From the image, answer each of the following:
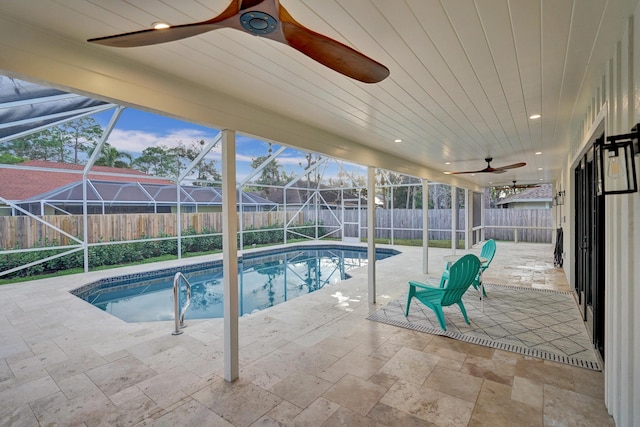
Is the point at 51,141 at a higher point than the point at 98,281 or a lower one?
higher

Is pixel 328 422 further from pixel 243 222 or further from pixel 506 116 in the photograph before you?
pixel 243 222

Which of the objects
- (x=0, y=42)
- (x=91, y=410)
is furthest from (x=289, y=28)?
(x=91, y=410)

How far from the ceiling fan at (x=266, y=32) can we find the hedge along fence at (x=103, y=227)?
8.30 meters

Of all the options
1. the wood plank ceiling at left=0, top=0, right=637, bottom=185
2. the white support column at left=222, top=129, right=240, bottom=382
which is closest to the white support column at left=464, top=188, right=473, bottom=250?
the wood plank ceiling at left=0, top=0, right=637, bottom=185

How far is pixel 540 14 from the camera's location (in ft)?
5.41

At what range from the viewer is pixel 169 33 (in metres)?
1.25

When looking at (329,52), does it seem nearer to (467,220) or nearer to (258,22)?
(258,22)

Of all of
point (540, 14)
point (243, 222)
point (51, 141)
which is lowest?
point (243, 222)

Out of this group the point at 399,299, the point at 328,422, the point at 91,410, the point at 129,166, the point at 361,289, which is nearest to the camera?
the point at 328,422

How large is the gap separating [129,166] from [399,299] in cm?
932

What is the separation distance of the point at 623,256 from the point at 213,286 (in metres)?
7.20

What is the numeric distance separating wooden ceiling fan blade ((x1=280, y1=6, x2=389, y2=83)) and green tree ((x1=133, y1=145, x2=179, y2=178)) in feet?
28.2

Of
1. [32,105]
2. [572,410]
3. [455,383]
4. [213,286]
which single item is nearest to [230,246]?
[455,383]

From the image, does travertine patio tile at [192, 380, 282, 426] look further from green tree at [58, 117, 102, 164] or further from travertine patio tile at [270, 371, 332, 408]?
green tree at [58, 117, 102, 164]
